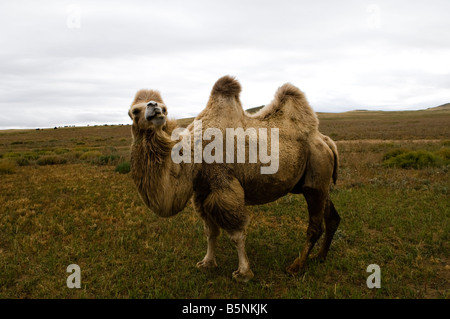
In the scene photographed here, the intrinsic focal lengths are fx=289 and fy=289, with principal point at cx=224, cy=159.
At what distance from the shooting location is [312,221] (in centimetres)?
484

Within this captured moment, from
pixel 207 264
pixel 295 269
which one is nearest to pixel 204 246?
pixel 207 264

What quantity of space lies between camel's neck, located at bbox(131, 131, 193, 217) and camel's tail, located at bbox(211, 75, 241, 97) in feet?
3.75

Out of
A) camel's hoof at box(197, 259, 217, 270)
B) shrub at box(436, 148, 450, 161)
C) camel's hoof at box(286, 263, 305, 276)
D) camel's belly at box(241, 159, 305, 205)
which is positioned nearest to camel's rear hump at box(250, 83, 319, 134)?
camel's belly at box(241, 159, 305, 205)

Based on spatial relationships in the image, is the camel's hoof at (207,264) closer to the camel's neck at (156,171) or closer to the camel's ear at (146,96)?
the camel's neck at (156,171)

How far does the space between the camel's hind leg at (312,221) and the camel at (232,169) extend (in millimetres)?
16

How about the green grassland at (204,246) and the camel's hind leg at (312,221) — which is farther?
the camel's hind leg at (312,221)

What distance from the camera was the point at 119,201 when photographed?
8.59 metres

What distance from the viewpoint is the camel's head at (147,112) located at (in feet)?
11.3

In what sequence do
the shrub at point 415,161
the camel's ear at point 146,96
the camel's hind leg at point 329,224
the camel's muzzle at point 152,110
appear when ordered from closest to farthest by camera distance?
1. the camel's muzzle at point 152,110
2. the camel's ear at point 146,96
3. the camel's hind leg at point 329,224
4. the shrub at point 415,161

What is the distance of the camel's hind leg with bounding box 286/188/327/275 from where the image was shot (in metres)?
4.74

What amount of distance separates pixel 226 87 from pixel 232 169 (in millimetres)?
1259

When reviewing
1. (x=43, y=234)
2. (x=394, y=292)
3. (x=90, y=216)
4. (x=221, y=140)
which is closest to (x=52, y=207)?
(x=90, y=216)

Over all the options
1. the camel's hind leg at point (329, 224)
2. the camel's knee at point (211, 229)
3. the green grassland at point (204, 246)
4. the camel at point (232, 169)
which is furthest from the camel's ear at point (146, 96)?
the camel's hind leg at point (329, 224)
